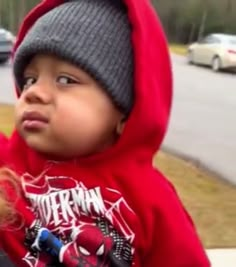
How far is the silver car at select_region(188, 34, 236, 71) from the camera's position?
26469mm

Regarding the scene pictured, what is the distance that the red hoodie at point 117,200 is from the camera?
1701 mm

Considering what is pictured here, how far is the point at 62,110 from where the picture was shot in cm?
165

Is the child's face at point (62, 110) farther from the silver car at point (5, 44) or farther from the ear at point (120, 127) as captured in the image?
the silver car at point (5, 44)

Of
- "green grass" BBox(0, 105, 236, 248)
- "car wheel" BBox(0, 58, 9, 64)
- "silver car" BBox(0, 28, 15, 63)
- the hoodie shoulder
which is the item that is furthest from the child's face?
"car wheel" BBox(0, 58, 9, 64)

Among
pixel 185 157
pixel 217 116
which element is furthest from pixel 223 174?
pixel 217 116

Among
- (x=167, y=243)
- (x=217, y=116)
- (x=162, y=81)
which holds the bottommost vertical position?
(x=217, y=116)

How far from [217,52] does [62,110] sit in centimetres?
2595

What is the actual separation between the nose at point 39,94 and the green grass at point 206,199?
12.6ft

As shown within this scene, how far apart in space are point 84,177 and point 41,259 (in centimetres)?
21

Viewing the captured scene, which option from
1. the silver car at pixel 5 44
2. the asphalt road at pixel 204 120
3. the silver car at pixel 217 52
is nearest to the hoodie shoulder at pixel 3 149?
the asphalt road at pixel 204 120

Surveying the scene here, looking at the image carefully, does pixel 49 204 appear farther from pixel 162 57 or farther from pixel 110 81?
pixel 162 57

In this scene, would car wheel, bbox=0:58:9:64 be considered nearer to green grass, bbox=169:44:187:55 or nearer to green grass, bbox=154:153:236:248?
green grass, bbox=169:44:187:55

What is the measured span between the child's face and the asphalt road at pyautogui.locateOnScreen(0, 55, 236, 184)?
20.4 feet

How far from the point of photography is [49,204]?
1.72 metres
